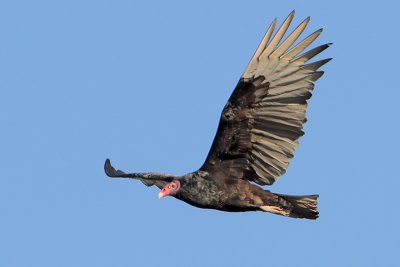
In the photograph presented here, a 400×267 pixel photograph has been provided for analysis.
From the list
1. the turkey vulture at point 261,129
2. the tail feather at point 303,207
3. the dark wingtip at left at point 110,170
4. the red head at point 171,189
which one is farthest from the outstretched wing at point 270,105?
the dark wingtip at left at point 110,170

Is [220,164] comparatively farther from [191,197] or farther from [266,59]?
[266,59]

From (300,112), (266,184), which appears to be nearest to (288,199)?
(266,184)

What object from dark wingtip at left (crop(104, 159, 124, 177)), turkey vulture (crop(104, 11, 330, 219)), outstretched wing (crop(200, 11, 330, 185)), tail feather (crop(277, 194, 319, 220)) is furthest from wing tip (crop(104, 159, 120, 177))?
tail feather (crop(277, 194, 319, 220))

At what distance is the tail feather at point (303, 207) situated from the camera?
11.6 metres

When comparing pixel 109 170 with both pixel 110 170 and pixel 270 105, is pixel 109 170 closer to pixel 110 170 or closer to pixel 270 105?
pixel 110 170

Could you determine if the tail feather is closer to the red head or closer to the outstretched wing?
the outstretched wing

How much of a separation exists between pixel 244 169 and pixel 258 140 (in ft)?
1.22

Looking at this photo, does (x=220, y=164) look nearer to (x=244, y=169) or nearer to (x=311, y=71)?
(x=244, y=169)

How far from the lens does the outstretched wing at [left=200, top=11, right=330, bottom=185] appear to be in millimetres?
11180

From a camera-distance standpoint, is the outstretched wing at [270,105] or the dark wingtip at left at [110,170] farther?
the dark wingtip at left at [110,170]

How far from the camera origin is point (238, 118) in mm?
11102

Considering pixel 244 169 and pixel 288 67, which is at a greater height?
pixel 288 67

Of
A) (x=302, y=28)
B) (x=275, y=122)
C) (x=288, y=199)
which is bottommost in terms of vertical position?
(x=288, y=199)

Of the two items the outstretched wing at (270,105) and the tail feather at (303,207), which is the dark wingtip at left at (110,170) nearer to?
the outstretched wing at (270,105)
